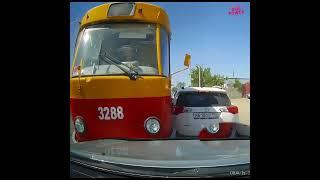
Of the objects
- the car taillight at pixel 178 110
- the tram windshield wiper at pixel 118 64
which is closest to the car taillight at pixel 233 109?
the car taillight at pixel 178 110

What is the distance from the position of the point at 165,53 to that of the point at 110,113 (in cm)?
122

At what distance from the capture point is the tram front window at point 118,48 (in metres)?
3.97

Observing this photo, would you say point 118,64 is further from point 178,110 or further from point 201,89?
point 201,89

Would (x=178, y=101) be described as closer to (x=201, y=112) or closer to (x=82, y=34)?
(x=201, y=112)

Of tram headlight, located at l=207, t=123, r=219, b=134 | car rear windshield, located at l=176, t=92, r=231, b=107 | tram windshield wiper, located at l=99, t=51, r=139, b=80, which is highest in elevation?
tram windshield wiper, located at l=99, t=51, r=139, b=80

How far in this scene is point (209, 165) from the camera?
2641mm

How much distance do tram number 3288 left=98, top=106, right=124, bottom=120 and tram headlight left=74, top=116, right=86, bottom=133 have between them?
22 cm

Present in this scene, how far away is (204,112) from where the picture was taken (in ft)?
14.7

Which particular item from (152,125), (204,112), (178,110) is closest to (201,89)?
(178,110)

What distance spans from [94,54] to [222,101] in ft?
6.98

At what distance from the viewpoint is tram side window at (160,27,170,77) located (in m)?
4.26

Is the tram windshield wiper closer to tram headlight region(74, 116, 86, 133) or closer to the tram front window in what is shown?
the tram front window

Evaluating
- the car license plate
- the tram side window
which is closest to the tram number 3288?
the tram side window
